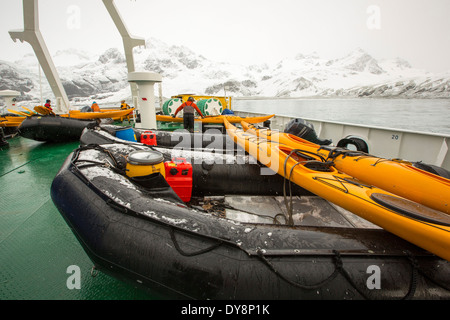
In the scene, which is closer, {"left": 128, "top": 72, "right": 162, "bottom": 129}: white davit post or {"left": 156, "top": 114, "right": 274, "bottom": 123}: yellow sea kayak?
{"left": 128, "top": 72, "right": 162, "bottom": 129}: white davit post

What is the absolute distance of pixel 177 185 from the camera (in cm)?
221

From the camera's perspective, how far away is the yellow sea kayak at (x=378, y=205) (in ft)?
3.62

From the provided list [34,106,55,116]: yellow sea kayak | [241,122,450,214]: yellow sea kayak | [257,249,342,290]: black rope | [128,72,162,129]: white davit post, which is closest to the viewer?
[257,249,342,290]: black rope

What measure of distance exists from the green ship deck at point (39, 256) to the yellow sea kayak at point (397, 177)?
2.20 m

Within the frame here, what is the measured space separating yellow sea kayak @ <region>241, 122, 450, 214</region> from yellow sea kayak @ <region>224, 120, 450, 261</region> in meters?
0.29

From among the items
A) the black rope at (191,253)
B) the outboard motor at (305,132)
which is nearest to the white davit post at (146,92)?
the outboard motor at (305,132)

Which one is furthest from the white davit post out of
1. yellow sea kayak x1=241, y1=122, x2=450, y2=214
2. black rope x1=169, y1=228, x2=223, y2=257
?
black rope x1=169, y1=228, x2=223, y2=257

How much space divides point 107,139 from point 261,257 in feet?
8.45

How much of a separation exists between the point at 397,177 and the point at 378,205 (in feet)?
2.31

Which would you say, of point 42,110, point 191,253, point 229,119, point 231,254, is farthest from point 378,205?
point 42,110

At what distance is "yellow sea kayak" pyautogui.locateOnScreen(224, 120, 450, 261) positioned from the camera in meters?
1.10

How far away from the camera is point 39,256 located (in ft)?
5.62

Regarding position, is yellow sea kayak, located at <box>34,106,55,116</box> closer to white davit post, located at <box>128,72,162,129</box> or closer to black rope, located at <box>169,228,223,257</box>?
white davit post, located at <box>128,72,162,129</box>
